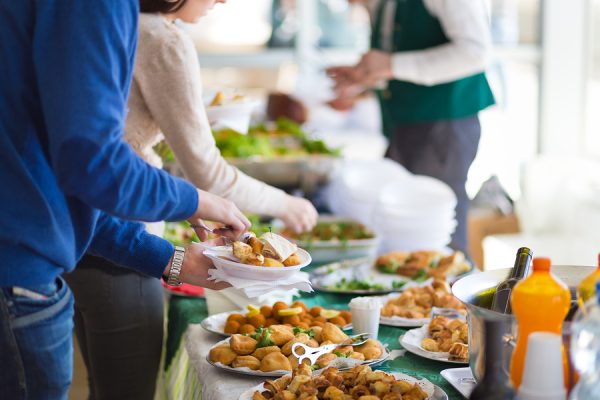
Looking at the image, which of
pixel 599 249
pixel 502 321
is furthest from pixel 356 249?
pixel 599 249

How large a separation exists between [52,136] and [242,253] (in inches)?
18.4

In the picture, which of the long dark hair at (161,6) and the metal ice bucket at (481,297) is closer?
the metal ice bucket at (481,297)

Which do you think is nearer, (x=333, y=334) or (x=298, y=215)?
(x=333, y=334)

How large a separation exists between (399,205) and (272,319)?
0.94 meters

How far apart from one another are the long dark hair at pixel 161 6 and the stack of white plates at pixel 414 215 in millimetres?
1064

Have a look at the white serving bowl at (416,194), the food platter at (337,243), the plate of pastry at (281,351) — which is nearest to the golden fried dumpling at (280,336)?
the plate of pastry at (281,351)

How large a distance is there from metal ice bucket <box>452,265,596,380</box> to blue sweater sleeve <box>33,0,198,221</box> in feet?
1.57

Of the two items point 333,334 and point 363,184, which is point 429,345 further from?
point 363,184

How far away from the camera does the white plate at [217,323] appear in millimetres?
1660

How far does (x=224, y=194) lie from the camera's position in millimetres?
1800

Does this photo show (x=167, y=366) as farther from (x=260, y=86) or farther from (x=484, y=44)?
(x=260, y=86)

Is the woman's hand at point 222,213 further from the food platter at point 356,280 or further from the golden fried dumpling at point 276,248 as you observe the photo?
the food platter at point 356,280

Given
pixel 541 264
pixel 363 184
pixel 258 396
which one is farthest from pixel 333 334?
pixel 363 184

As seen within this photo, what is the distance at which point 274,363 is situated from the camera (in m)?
1.39
